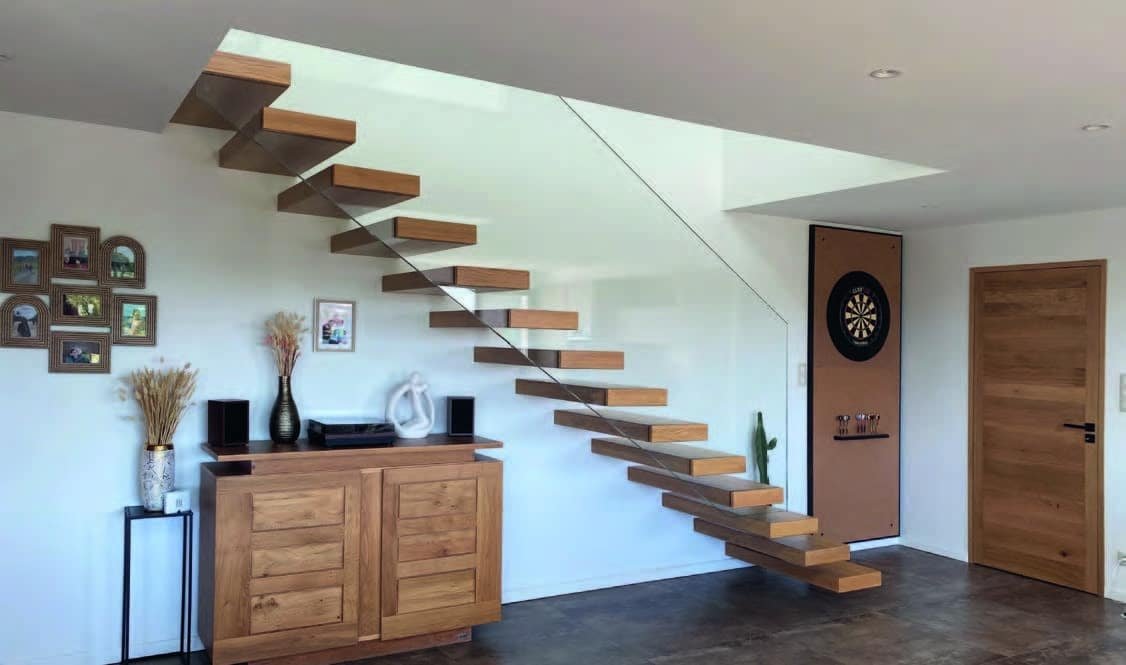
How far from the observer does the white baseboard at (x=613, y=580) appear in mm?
4919

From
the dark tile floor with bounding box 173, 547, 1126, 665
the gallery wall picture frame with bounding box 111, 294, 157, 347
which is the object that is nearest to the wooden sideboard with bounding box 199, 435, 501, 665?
the dark tile floor with bounding box 173, 547, 1126, 665

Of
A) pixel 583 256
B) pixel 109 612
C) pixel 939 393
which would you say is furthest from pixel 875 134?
pixel 109 612

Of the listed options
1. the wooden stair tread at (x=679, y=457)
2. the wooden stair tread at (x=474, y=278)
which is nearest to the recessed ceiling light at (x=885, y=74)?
the wooden stair tread at (x=474, y=278)

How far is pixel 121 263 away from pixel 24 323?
0.45 m

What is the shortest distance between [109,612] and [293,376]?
129cm

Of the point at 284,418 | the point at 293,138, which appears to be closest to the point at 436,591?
the point at 284,418

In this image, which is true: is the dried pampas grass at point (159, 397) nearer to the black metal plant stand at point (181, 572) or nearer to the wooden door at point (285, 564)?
the black metal plant stand at point (181, 572)

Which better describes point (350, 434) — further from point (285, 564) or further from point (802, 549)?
point (802, 549)

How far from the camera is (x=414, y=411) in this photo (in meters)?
4.45

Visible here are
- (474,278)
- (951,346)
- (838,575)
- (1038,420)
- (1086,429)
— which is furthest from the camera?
(951,346)

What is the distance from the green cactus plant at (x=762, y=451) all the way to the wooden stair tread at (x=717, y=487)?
2.97 feet

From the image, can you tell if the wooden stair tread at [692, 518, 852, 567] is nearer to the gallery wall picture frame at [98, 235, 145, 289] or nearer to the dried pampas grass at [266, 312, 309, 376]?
the dried pampas grass at [266, 312, 309, 376]

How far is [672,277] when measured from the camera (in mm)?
4785

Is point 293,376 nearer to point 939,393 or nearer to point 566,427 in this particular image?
point 566,427
